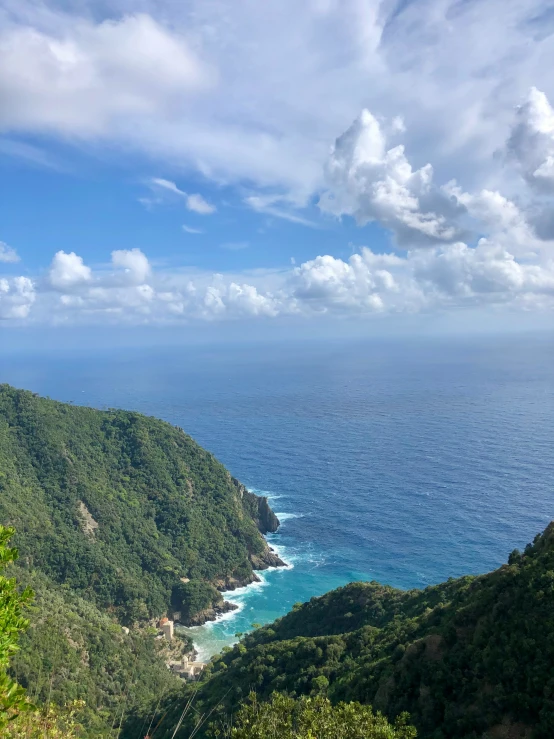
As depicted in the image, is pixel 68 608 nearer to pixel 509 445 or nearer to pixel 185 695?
pixel 185 695

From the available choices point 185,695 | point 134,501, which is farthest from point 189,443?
point 185,695

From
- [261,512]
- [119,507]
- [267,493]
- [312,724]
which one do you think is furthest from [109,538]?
[312,724]

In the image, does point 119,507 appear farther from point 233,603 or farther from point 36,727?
point 36,727

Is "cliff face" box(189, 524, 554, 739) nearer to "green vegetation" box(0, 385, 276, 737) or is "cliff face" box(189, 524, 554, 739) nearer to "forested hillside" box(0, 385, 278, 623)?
"green vegetation" box(0, 385, 276, 737)

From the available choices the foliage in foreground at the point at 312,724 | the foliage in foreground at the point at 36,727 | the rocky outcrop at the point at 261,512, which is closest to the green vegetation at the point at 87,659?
the foliage in foreground at the point at 312,724

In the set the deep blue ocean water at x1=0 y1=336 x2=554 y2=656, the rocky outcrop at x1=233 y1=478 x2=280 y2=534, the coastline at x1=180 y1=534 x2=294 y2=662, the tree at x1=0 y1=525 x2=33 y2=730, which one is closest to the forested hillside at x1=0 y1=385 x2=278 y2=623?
the rocky outcrop at x1=233 y1=478 x2=280 y2=534

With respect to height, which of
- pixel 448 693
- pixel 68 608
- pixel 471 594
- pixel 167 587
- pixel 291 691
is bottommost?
pixel 167 587
